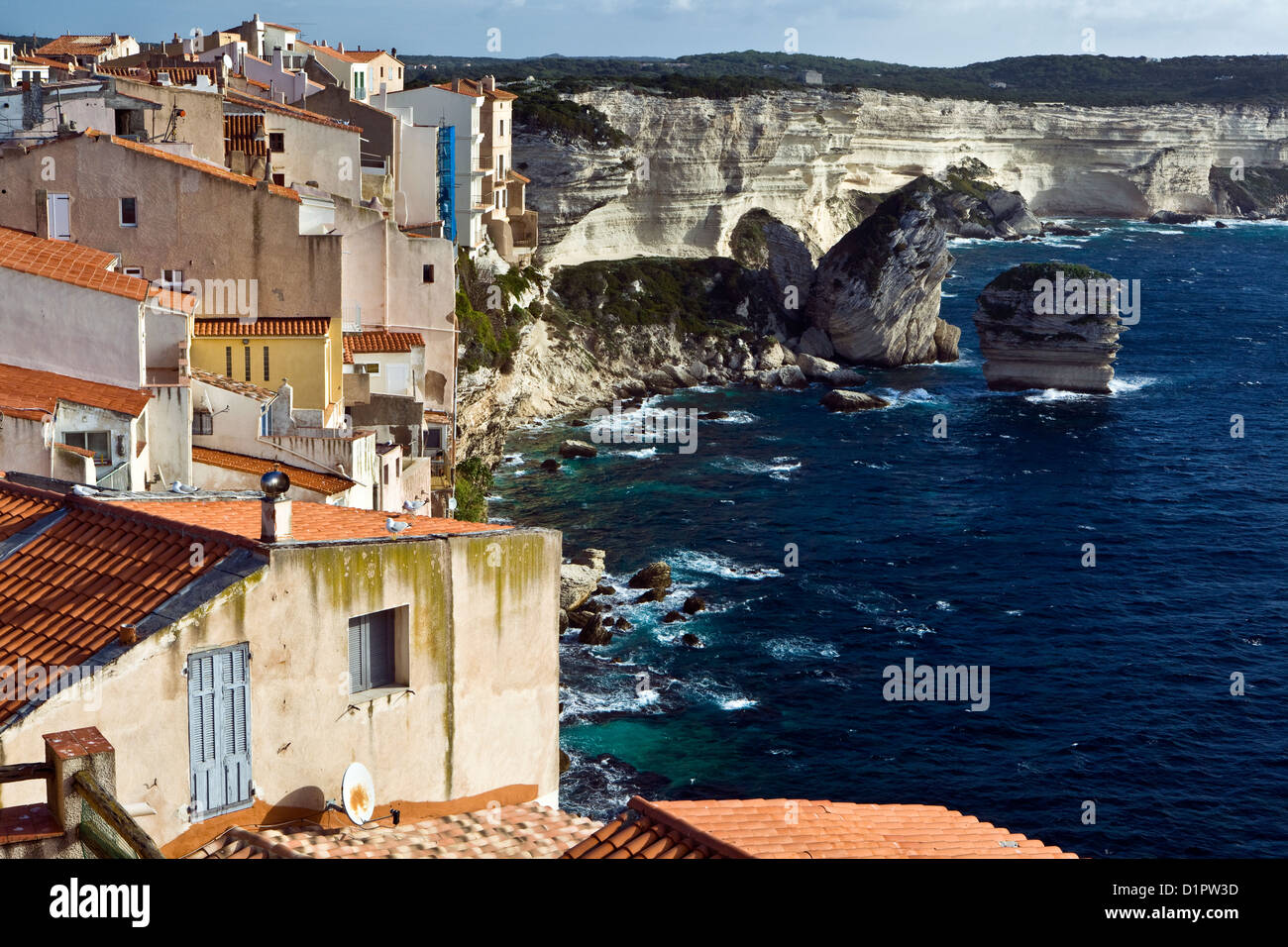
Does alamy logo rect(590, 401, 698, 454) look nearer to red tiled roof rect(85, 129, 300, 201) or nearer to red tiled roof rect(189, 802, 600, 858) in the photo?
red tiled roof rect(85, 129, 300, 201)

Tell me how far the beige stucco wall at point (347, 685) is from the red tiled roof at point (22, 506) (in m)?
4.49

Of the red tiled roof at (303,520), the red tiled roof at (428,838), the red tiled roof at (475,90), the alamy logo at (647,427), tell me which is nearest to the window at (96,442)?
the red tiled roof at (303,520)

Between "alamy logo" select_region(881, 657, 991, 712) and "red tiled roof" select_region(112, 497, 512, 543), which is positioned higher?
"red tiled roof" select_region(112, 497, 512, 543)

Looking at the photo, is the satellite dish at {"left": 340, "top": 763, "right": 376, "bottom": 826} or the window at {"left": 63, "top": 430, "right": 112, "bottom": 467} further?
the window at {"left": 63, "top": 430, "right": 112, "bottom": 467}

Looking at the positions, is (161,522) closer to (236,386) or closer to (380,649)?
(380,649)

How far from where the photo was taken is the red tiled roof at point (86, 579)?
14945mm

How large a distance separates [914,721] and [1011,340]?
5943 cm

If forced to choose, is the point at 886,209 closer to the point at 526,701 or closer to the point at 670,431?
the point at 670,431

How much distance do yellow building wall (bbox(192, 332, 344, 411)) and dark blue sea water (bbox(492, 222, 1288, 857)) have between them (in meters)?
15.1

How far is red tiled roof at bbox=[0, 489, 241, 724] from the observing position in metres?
14.9

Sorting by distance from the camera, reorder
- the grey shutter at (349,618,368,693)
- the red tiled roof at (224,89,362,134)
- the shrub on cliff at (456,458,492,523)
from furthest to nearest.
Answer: the shrub on cliff at (456,458,492,523) → the red tiled roof at (224,89,362,134) → the grey shutter at (349,618,368,693)

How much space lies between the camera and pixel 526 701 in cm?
1773
